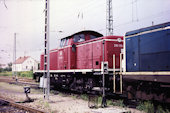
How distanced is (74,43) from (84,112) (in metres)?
6.28

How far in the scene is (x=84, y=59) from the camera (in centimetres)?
1143

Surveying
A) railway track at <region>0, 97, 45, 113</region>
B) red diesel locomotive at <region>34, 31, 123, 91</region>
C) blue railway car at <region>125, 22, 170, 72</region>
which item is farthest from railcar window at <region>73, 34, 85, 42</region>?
railway track at <region>0, 97, 45, 113</region>

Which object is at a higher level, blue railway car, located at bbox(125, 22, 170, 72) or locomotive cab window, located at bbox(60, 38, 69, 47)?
locomotive cab window, located at bbox(60, 38, 69, 47)

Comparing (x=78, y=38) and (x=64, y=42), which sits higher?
(x=78, y=38)

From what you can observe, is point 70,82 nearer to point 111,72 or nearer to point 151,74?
point 111,72

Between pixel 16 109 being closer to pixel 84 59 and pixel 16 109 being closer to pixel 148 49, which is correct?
pixel 84 59

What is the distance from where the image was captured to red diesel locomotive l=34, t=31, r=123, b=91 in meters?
9.80

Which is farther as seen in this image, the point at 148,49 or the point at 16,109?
the point at 16,109

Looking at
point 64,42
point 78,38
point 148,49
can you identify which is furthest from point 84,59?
point 148,49

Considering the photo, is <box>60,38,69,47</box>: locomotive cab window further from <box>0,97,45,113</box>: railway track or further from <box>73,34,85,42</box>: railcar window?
<box>0,97,45,113</box>: railway track

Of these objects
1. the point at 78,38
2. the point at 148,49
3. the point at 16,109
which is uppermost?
the point at 78,38

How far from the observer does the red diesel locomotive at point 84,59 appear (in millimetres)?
9797

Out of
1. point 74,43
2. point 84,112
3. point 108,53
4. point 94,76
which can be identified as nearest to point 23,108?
point 84,112

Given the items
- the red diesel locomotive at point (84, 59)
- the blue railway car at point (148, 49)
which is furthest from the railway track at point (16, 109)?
the blue railway car at point (148, 49)
